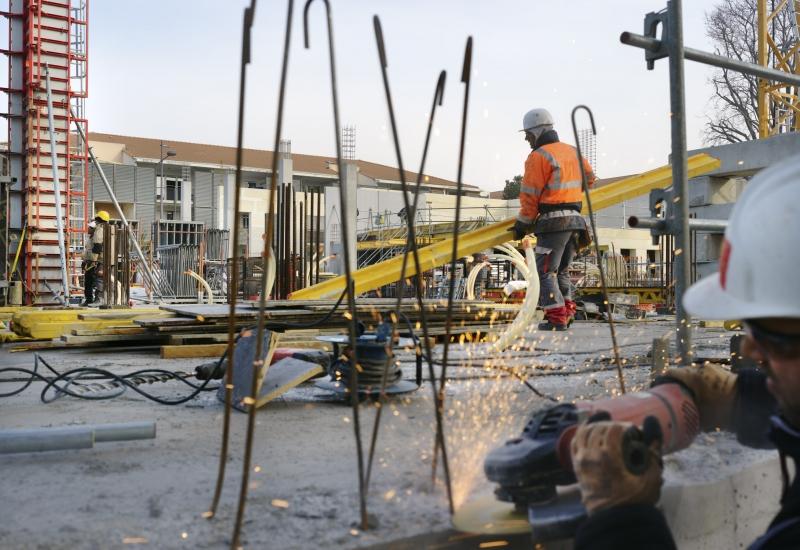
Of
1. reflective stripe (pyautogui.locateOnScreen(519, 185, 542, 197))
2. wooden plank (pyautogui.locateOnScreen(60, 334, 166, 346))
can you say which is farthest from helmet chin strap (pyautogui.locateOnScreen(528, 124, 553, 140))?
wooden plank (pyautogui.locateOnScreen(60, 334, 166, 346))

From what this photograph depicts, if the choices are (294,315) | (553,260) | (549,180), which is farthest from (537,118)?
(294,315)

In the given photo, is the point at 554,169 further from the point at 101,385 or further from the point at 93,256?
the point at 93,256

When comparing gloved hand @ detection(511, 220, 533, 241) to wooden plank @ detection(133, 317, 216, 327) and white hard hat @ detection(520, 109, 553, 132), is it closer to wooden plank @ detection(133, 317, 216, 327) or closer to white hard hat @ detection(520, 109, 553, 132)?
white hard hat @ detection(520, 109, 553, 132)

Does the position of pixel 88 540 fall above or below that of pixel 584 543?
below

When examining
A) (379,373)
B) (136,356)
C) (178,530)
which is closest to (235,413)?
(379,373)

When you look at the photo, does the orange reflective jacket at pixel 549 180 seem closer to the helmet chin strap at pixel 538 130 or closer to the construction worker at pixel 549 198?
the construction worker at pixel 549 198

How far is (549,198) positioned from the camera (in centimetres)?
654

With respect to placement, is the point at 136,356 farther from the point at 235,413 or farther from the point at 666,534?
the point at 666,534

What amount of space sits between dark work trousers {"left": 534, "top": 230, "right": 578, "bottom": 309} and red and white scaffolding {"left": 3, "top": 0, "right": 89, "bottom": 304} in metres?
11.4

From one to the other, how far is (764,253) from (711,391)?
72 centimetres

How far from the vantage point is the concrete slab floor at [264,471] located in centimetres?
185

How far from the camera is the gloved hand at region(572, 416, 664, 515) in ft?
4.53

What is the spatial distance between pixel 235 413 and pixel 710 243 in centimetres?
405

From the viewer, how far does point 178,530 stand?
185cm
